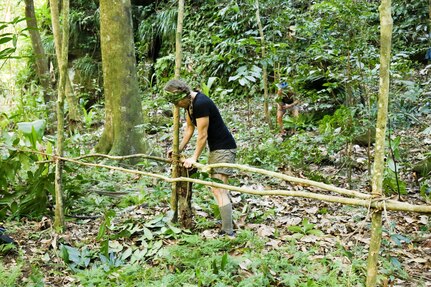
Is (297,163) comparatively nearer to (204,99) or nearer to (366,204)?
(204,99)

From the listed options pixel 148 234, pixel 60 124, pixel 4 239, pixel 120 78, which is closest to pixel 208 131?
pixel 148 234

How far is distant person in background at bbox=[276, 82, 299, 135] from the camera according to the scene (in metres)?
7.26

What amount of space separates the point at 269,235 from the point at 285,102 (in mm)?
4758

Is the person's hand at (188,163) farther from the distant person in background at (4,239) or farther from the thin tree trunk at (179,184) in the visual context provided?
the distant person in background at (4,239)

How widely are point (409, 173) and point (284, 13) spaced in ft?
10.8

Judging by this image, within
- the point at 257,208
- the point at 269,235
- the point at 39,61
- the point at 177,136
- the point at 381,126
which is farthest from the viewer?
the point at 39,61

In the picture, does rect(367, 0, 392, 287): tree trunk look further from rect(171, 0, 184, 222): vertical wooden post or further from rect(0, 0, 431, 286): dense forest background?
rect(171, 0, 184, 222): vertical wooden post

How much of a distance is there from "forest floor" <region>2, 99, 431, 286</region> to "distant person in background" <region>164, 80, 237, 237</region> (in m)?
0.32

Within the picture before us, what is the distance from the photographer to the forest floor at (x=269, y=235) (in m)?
3.56

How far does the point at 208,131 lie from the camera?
4242 mm

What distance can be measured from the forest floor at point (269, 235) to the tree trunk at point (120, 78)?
3.55 feet

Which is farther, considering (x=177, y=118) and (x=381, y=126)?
(x=177, y=118)

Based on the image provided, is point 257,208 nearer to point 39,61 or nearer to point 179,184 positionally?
point 179,184

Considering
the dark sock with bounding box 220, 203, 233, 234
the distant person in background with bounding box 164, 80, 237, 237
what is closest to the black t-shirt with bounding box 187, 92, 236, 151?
the distant person in background with bounding box 164, 80, 237, 237
